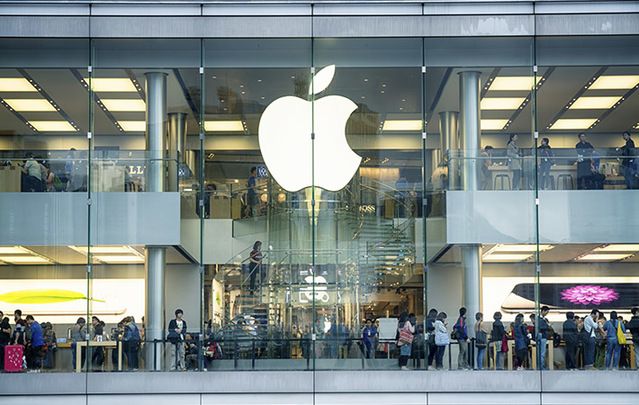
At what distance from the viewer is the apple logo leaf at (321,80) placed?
2338 cm

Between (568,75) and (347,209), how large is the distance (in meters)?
5.21

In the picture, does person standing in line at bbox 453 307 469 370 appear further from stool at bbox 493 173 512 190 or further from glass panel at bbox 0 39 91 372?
glass panel at bbox 0 39 91 372

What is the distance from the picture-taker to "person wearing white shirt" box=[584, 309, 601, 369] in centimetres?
2267

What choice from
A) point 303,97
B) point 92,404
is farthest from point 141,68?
point 92,404

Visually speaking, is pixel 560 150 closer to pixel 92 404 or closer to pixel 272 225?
pixel 272 225

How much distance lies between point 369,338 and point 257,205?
3.34 metres

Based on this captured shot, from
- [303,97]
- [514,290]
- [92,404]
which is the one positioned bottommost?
[92,404]

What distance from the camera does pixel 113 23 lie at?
2306 cm

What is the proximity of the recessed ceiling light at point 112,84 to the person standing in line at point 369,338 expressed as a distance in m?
6.53

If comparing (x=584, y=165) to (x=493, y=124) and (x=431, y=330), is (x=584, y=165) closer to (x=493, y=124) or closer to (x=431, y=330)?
(x=493, y=124)

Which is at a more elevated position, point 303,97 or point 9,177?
point 303,97

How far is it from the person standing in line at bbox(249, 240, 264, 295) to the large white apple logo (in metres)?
1.34

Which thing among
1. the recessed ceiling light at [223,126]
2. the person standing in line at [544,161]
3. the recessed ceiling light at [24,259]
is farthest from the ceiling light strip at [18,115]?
the person standing in line at [544,161]

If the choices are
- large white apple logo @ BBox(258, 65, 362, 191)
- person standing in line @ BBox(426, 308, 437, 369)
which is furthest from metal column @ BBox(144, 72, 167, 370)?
person standing in line @ BBox(426, 308, 437, 369)
